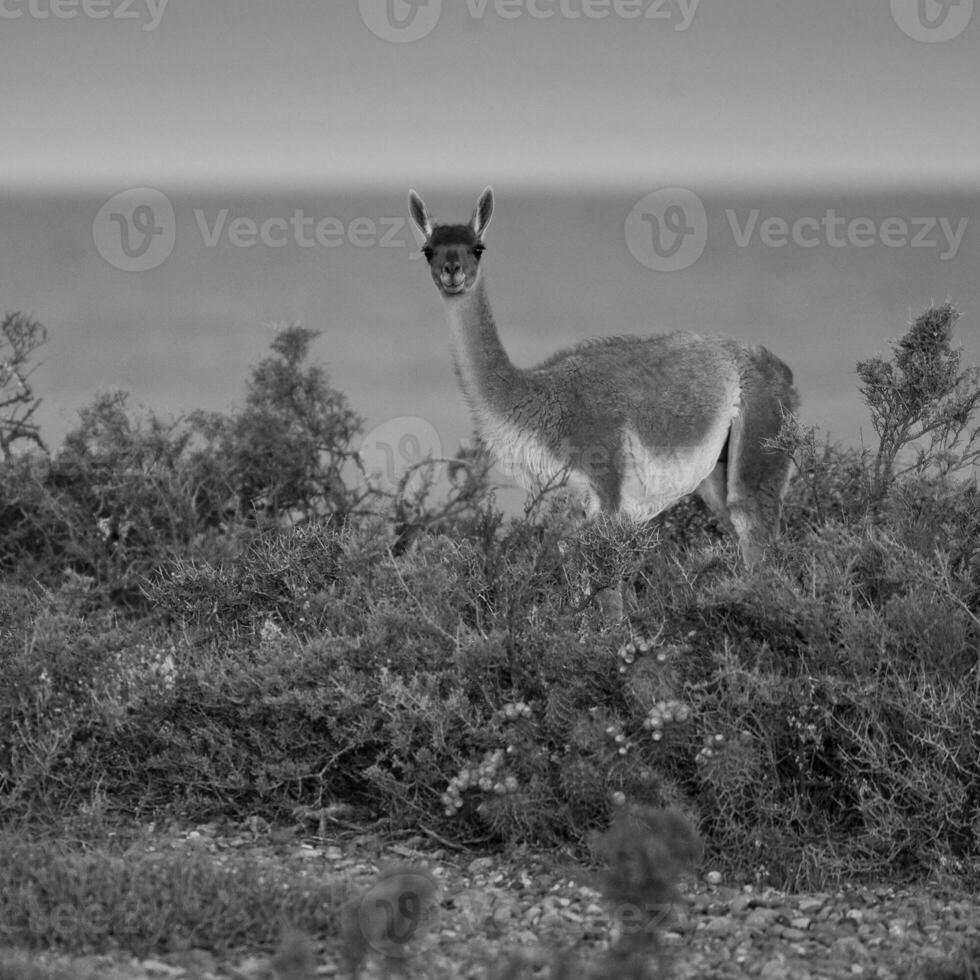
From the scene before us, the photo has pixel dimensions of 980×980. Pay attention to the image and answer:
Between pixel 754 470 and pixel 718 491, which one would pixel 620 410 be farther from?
pixel 718 491

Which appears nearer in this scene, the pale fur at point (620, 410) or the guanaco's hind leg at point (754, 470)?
the pale fur at point (620, 410)

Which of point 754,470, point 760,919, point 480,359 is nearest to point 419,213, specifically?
point 480,359

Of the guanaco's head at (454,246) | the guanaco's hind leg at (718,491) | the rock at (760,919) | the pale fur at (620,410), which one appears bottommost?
the rock at (760,919)

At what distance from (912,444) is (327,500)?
149 inches

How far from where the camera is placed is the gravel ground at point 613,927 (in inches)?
166

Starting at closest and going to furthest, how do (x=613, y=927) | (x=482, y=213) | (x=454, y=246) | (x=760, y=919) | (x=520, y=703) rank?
(x=613, y=927)
(x=760, y=919)
(x=520, y=703)
(x=454, y=246)
(x=482, y=213)

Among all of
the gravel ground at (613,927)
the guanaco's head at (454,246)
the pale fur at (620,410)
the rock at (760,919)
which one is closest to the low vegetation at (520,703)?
the gravel ground at (613,927)

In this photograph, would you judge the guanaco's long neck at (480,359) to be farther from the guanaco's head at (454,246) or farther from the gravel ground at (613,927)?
the gravel ground at (613,927)

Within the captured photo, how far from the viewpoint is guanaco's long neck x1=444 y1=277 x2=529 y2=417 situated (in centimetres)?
830

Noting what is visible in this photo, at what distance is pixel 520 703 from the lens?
224 inches

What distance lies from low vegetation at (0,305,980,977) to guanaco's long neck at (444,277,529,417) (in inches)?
41.2

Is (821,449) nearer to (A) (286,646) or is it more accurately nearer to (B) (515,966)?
(A) (286,646)

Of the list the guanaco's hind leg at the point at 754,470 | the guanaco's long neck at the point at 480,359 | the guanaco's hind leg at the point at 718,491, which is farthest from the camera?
the guanaco's hind leg at the point at 718,491

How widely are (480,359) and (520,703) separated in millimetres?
3051
